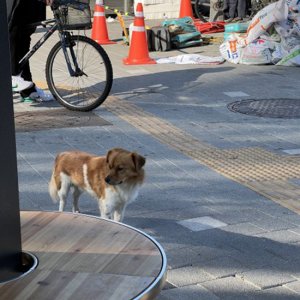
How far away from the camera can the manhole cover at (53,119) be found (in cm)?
713

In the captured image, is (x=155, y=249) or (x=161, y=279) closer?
(x=161, y=279)

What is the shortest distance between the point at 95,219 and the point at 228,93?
6283mm

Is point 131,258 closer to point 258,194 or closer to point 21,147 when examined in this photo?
point 258,194

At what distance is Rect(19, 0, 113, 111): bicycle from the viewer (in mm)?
7559

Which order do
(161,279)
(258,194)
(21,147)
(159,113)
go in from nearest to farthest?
(161,279)
(258,194)
(21,147)
(159,113)

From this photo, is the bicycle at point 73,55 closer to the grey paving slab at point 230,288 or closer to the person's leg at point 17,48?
the person's leg at point 17,48

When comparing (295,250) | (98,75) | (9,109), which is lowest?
(295,250)

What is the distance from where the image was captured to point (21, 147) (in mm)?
6402

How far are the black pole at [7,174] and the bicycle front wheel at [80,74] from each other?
5454 millimetres

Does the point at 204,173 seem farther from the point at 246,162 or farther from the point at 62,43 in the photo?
the point at 62,43

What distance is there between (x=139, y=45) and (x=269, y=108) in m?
3.19

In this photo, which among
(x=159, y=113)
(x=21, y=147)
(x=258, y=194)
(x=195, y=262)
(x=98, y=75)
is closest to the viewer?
(x=195, y=262)

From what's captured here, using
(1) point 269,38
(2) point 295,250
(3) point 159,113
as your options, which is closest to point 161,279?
(2) point 295,250

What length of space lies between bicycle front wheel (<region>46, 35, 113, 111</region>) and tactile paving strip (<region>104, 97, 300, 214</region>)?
578 millimetres
